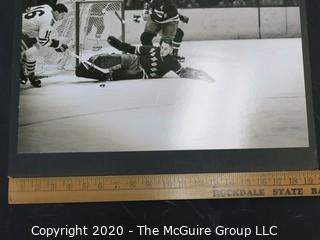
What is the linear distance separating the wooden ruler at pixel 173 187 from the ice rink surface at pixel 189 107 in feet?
0.18

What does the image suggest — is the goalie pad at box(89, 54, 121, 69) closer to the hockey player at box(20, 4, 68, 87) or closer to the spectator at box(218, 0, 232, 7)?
the hockey player at box(20, 4, 68, 87)

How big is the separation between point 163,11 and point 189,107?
19cm

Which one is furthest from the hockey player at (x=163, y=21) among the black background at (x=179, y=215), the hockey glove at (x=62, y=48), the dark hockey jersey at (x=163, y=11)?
the black background at (x=179, y=215)

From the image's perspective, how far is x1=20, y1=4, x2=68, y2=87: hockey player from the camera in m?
0.89

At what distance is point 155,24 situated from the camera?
2.95ft

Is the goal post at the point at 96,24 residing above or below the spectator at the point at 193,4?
below

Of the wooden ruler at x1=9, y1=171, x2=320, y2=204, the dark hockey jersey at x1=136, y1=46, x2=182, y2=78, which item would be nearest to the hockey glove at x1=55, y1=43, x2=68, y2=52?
the dark hockey jersey at x1=136, y1=46, x2=182, y2=78

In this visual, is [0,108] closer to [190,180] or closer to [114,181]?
[114,181]

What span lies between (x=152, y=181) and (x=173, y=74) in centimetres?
20

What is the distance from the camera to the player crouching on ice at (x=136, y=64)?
2.92ft

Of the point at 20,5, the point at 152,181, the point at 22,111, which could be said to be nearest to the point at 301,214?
the point at 152,181

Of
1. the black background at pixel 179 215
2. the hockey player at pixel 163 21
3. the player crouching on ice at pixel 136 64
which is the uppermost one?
the hockey player at pixel 163 21

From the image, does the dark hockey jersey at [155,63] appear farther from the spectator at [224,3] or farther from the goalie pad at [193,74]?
the spectator at [224,3]

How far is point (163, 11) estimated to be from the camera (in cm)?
90
